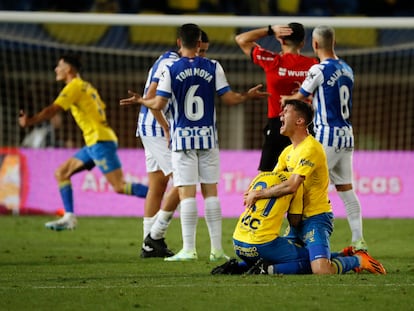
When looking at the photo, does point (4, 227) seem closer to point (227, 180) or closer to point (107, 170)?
point (107, 170)

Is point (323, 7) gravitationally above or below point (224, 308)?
above

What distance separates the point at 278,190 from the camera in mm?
8195

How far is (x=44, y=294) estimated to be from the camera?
24.0 feet

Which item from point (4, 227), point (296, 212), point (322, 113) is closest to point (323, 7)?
point (4, 227)

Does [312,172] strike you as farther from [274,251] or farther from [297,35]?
[297,35]

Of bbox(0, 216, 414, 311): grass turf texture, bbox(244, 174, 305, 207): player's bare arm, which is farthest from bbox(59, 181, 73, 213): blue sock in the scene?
Result: bbox(244, 174, 305, 207): player's bare arm

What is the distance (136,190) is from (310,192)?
5624mm

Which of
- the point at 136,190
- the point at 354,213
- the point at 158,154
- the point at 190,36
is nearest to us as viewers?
the point at 190,36

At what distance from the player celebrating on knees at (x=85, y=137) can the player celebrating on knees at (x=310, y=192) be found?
5210 mm

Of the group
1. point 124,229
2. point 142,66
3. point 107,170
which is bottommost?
point 124,229

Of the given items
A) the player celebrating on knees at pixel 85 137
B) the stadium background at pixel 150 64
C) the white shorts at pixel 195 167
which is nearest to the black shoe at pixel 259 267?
the white shorts at pixel 195 167

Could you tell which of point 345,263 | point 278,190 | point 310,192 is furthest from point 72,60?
point 345,263

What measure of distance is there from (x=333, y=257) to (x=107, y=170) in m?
5.81

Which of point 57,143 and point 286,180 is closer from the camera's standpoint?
point 286,180
